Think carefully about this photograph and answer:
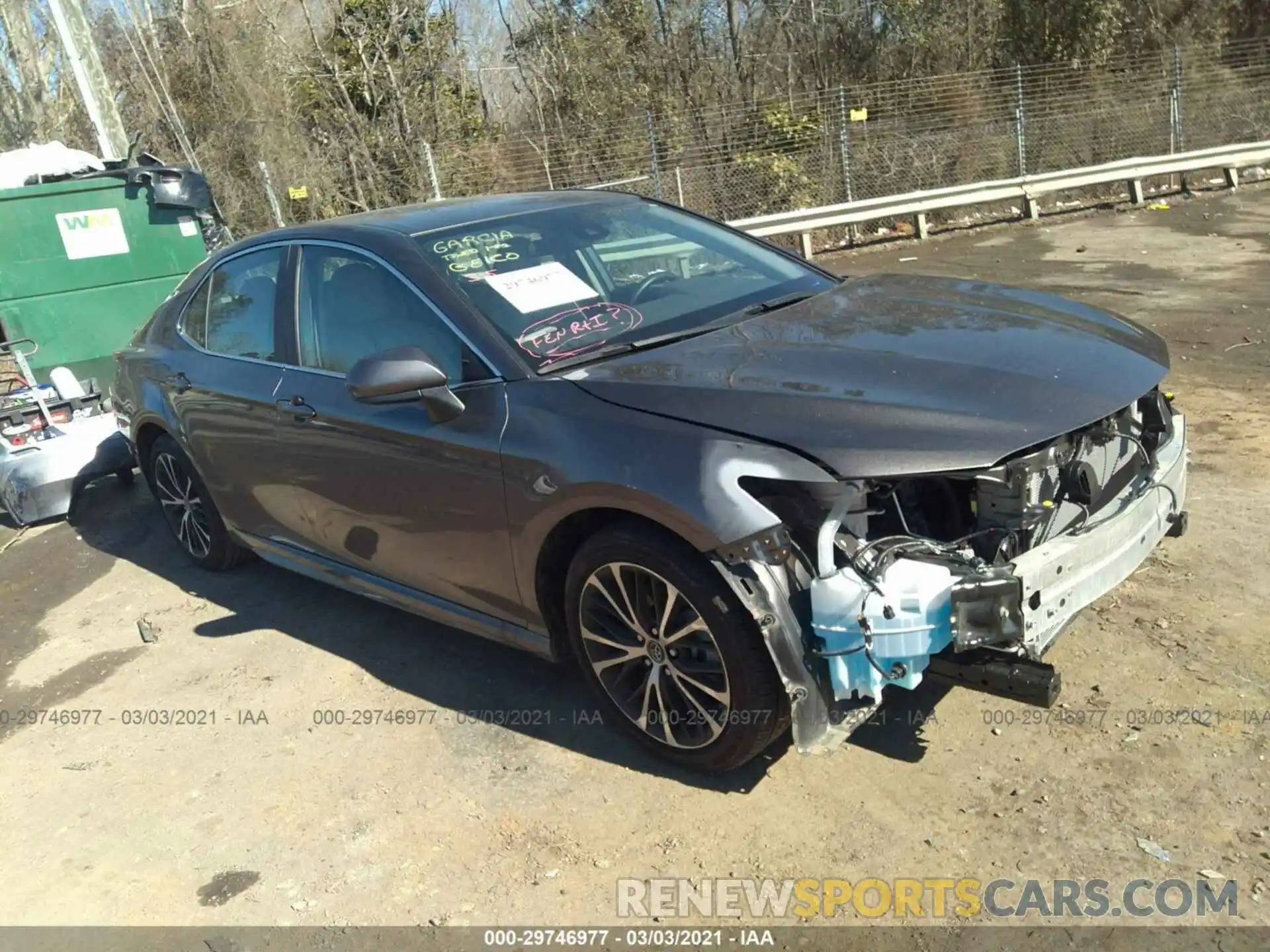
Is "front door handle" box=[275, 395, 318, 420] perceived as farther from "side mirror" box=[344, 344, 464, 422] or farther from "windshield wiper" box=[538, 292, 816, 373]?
"windshield wiper" box=[538, 292, 816, 373]

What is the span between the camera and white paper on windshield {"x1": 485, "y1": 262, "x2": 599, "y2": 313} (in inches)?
143

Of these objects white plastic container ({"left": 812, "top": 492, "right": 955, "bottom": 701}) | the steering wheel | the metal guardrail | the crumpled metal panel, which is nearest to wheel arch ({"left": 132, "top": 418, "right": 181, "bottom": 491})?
the crumpled metal panel

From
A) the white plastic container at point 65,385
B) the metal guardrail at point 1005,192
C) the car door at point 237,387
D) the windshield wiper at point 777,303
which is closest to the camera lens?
the windshield wiper at point 777,303

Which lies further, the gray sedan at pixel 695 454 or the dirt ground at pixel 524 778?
the dirt ground at pixel 524 778

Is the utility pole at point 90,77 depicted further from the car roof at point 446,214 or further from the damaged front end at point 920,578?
the damaged front end at point 920,578

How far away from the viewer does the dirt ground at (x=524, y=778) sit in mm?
2938

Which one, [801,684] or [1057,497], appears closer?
[801,684]

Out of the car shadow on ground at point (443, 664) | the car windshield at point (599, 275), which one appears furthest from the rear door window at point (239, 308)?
the car shadow on ground at point (443, 664)

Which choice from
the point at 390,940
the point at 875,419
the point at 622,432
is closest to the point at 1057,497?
the point at 875,419

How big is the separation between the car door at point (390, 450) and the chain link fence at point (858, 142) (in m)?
11.1

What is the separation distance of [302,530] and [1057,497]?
2.99 meters

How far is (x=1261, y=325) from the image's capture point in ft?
25.6

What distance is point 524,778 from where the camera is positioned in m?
3.48

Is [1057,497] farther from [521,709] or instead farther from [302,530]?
[302,530]
